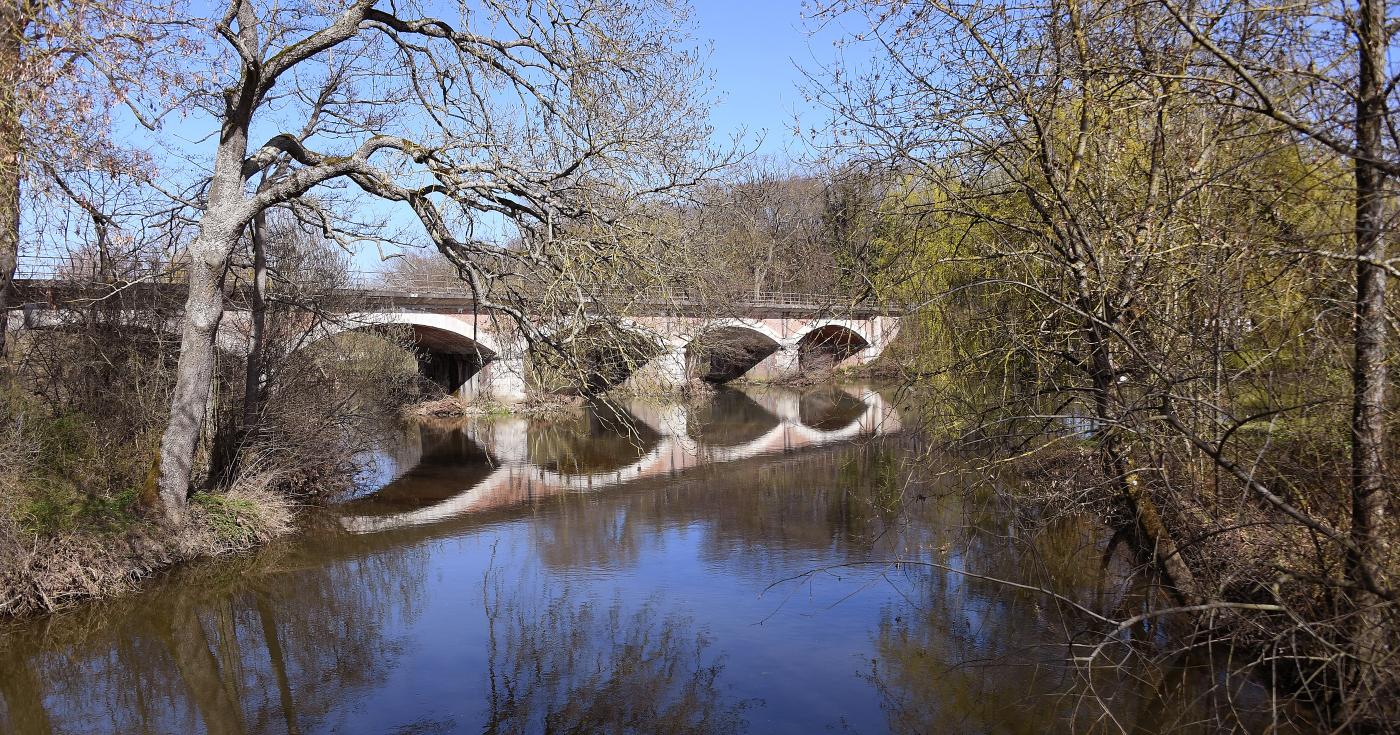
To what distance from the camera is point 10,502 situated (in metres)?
7.78

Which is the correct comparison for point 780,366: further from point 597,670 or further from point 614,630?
point 597,670

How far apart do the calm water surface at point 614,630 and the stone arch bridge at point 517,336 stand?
0.75 meters

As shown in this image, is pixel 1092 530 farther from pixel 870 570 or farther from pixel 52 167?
pixel 52 167

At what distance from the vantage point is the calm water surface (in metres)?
6.21

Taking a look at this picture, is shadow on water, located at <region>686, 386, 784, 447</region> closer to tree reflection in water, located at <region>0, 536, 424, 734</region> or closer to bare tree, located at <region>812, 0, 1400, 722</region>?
tree reflection in water, located at <region>0, 536, 424, 734</region>

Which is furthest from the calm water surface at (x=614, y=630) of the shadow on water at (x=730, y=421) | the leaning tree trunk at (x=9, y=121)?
the shadow on water at (x=730, y=421)

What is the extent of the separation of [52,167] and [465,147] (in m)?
3.09

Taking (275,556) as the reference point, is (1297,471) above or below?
above

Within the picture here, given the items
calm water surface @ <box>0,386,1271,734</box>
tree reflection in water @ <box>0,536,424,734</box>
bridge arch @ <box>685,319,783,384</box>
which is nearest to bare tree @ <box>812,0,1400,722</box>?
calm water surface @ <box>0,386,1271,734</box>

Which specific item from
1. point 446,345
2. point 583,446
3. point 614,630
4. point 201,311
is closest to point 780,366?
point 446,345

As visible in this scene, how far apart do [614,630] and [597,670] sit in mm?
801

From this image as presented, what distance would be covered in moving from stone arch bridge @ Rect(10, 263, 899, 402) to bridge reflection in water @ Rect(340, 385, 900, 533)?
67cm

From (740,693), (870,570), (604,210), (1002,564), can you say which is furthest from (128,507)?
(1002,564)

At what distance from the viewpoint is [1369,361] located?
13.2ft
